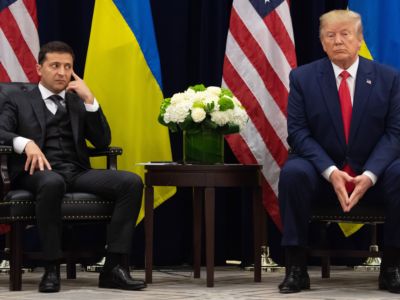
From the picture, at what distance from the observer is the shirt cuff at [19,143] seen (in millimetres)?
4867

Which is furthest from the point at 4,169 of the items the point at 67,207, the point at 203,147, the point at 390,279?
the point at 390,279

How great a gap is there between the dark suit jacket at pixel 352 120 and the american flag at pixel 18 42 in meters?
1.75

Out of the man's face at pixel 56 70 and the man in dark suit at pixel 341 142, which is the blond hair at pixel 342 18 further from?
the man's face at pixel 56 70

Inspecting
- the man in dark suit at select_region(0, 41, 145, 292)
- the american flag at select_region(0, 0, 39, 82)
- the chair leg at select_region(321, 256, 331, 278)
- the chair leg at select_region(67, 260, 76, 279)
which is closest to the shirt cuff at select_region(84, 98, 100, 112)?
the man in dark suit at select_region(0, 41, 145, 292)

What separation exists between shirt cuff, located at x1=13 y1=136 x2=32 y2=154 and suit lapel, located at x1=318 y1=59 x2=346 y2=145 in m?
1.58

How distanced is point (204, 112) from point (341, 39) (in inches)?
32.7

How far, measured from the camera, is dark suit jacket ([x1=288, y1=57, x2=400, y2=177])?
489 cm

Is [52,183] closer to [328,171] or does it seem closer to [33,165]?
[33,165]

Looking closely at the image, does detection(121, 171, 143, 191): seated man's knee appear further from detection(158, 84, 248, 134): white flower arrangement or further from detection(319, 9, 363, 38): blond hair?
detection(319, 9, 363, 38): blond hair

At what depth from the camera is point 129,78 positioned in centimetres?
587

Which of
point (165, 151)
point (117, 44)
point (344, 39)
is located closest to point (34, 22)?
point (117, 44)

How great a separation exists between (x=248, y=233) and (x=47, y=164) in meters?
1.73

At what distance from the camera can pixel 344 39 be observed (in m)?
4.99

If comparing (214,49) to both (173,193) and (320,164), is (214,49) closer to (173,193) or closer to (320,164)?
(173,193)
